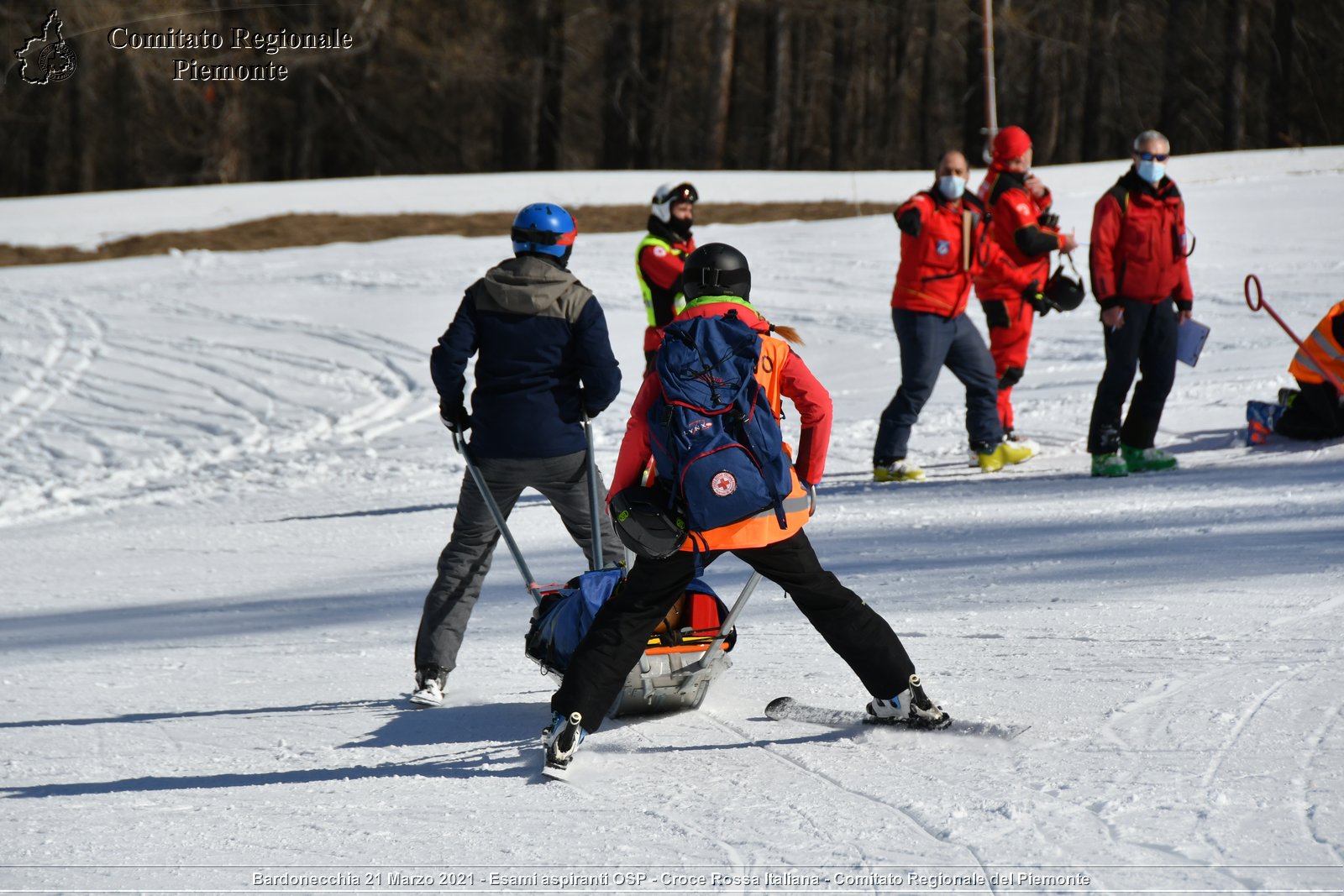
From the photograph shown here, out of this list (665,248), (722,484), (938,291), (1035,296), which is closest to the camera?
(722,484)

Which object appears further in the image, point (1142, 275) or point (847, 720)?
point (1142, 275)

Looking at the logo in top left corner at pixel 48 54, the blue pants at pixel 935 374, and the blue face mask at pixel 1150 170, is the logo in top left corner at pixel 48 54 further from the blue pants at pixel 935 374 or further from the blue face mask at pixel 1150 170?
the blue face mask at pixel 1150 170

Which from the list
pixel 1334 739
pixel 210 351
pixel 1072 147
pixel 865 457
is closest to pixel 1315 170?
pixel 865 457

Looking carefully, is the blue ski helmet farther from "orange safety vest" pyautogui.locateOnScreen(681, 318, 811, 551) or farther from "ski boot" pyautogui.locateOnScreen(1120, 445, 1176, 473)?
"ski boot" pyautogui.locateOnScreen(1120, 445, 1176, 473)

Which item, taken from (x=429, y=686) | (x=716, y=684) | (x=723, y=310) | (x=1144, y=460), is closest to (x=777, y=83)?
(x=1144, y=460)

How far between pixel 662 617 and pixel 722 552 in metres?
0.27

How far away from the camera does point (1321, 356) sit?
26.9 feet

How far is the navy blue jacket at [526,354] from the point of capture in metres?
4.82

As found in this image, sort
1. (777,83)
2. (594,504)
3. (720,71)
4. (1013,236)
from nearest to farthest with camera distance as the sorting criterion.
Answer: (594,504), (1013,236), (720,71), (777,83)

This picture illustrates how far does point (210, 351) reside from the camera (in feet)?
49.8

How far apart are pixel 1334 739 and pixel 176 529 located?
7.27 metres

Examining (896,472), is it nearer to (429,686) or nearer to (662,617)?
(429,686)

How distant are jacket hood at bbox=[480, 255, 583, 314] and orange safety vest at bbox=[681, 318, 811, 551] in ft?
3.24

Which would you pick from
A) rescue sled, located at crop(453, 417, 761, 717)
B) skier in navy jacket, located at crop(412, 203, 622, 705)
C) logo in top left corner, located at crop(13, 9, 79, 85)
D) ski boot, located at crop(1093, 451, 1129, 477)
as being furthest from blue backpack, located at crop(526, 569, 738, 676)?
logo in top left corner, located at crop(13, 9, 79, 85)
